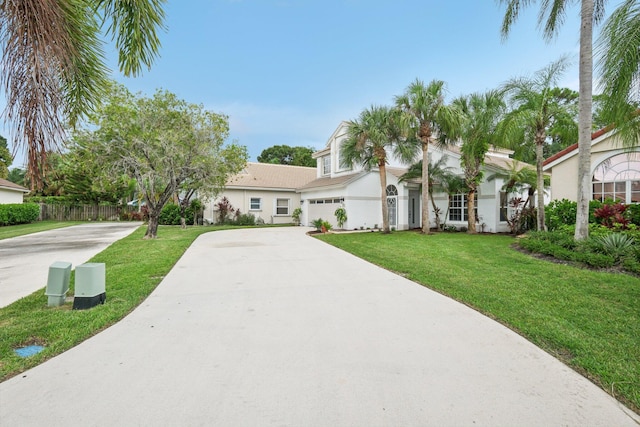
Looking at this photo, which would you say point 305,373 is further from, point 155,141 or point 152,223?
point 152,223

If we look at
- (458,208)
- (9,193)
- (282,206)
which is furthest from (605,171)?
(9,193)

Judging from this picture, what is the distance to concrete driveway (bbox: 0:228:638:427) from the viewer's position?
2488 millimetres

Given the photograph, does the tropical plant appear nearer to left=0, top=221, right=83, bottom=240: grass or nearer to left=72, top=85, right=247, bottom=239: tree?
left=72, top=85, right=247, bottom=239: tree

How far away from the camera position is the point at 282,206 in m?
26.4

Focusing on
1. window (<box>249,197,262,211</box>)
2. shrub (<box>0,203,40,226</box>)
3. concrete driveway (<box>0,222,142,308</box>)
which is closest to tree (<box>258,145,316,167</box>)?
window (<box>249,197,262,211</box>)

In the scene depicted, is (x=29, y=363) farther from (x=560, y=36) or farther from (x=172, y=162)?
(x=560, y=36)

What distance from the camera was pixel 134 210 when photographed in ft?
111

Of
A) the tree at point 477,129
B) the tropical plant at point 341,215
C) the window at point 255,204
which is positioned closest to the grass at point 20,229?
the window at point 255,204

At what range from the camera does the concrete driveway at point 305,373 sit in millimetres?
2488

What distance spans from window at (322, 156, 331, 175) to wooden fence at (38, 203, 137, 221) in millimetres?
21010

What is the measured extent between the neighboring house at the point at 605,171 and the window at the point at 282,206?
1808 cm

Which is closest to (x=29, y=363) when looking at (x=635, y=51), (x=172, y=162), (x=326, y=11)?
(x=635, y=51)

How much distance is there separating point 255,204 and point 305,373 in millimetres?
22807

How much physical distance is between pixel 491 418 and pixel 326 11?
15341 mm
